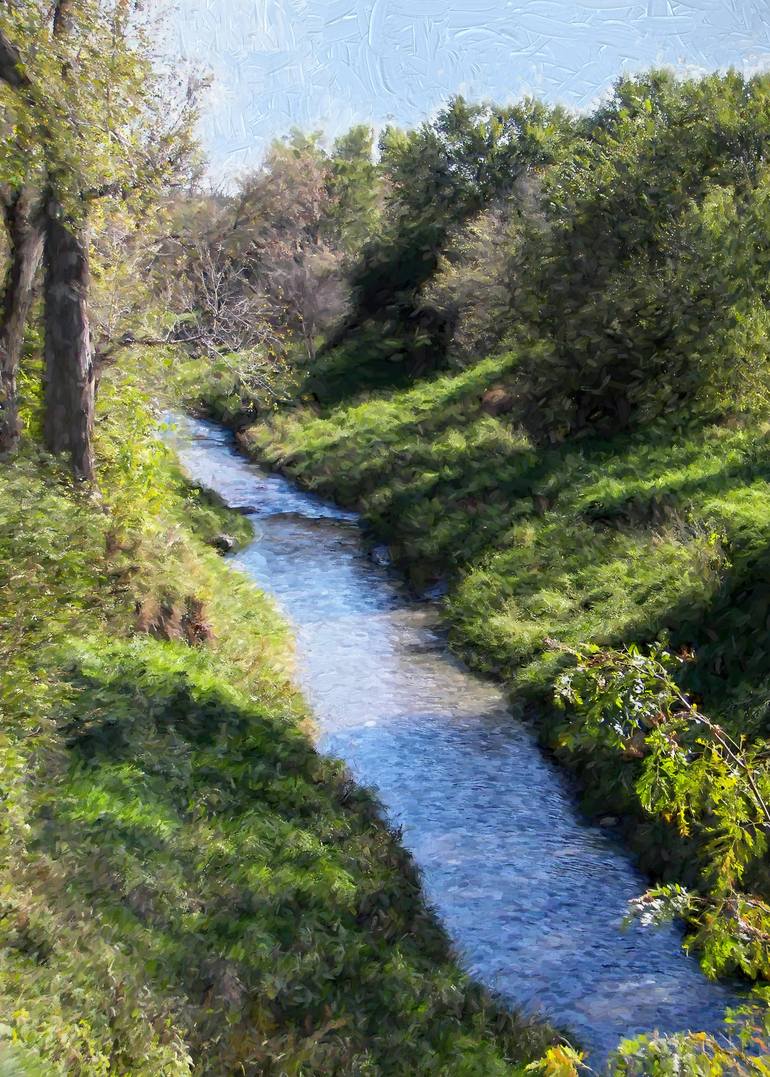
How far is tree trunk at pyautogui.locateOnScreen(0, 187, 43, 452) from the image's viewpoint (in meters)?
13.3

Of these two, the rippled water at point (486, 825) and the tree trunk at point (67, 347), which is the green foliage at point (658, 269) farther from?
the tree trunk at point (67, 347)

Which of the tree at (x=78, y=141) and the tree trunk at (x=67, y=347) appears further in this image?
the tree trunk at (x=67, y=347)

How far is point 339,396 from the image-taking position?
36438 mm

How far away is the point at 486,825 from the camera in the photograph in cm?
1028

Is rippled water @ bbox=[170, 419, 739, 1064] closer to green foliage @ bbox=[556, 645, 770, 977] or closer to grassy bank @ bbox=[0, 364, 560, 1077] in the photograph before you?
grassy bank @ bbox=[0, 364, 560, 1077]

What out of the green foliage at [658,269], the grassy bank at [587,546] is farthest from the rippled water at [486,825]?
the green foliage at [658,269]

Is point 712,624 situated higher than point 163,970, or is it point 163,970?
point 712,624

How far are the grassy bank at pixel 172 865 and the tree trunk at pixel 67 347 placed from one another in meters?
0.74

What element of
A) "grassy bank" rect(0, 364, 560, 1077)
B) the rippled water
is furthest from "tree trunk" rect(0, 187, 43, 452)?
the rippled water

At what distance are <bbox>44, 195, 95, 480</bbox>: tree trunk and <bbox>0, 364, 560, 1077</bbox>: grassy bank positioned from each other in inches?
29.1

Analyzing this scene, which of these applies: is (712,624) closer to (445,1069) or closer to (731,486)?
(731,486)

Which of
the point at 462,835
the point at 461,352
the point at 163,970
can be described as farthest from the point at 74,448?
the point at 461,352

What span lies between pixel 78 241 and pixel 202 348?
2.65 meters

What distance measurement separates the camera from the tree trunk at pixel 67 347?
13008 mm
